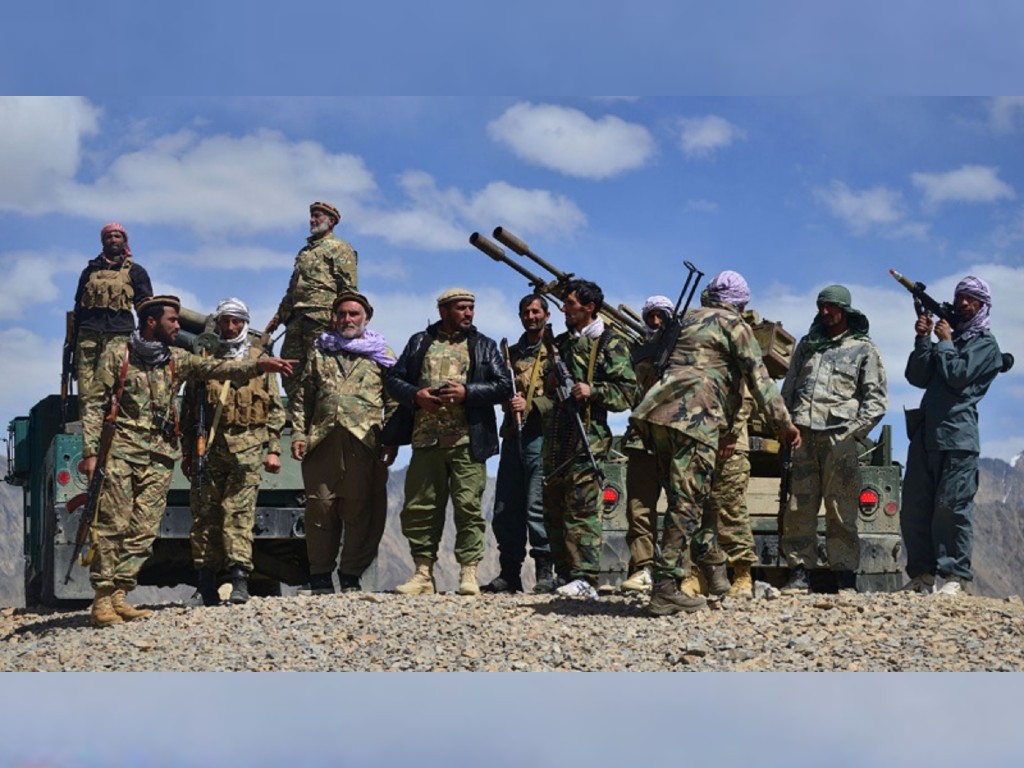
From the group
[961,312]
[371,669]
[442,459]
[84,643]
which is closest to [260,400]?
[442,459]

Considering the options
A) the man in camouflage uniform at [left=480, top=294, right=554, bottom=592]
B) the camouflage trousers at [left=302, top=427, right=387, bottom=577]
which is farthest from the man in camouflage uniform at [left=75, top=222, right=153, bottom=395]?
the man in camouflage uniform at [left=480, top=294, right=554, bottom=592]

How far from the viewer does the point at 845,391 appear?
10.8 m

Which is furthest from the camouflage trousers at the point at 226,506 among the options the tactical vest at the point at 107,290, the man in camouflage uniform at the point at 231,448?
the tactical vest at the point at 107,290

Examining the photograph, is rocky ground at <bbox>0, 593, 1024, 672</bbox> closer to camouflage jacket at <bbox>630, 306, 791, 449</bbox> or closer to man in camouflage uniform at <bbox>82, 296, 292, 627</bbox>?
man in camouflage uniform at <bbox>82, 296, 292, 627</bbox>

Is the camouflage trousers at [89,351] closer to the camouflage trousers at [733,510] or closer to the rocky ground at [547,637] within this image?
the rocky ground at [547,637]

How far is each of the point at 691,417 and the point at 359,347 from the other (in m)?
2.81

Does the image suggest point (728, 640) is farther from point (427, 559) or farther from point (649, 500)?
point (427, 559)

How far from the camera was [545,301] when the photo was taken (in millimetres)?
11508

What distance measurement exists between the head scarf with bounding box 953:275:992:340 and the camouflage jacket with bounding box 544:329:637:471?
2.22m

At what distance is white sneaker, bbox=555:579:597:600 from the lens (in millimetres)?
10352

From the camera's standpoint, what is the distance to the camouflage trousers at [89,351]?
1377 centimetres

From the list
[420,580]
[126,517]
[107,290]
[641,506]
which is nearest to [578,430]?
[641,506]

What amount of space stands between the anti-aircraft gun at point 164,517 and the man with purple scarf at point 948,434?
379cm

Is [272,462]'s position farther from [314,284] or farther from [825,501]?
[825,501]
